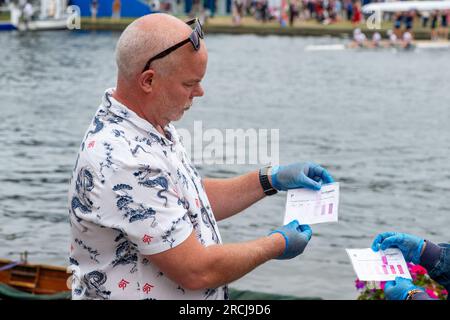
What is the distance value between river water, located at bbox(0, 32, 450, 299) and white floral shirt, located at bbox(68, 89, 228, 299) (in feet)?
28.3

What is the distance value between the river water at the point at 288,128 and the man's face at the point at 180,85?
28.4ft

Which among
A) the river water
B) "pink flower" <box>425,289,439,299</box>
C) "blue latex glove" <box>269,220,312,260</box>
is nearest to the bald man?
"blue latex glove" <box>269,220,312,260</box>

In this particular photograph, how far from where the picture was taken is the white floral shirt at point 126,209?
3.21 m

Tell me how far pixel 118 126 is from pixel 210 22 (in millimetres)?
55245

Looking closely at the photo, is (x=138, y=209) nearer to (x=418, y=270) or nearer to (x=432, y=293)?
(x=432, y=293)

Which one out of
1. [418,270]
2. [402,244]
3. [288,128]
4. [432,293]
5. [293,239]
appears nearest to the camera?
[293,239]

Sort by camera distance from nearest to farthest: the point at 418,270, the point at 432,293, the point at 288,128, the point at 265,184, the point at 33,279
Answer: the point at 265,184 → the point at 432,293 → the point at 418,270 → the point at 33,279 → the point at 288,128

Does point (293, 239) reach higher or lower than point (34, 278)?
higher

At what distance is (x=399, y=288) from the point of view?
3.80m

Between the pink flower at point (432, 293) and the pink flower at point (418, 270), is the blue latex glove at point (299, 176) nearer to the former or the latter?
the pink flower at point (432, 293)

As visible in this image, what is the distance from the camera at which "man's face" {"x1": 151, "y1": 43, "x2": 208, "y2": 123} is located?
3375 mm

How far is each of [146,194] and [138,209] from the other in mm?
60

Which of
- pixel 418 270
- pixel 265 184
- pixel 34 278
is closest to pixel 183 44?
pixel 265 184

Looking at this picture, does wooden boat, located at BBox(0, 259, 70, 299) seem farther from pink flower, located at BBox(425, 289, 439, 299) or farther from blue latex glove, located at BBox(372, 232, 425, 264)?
blue latex glove, located at BBox(372, 232, 425, 264)
